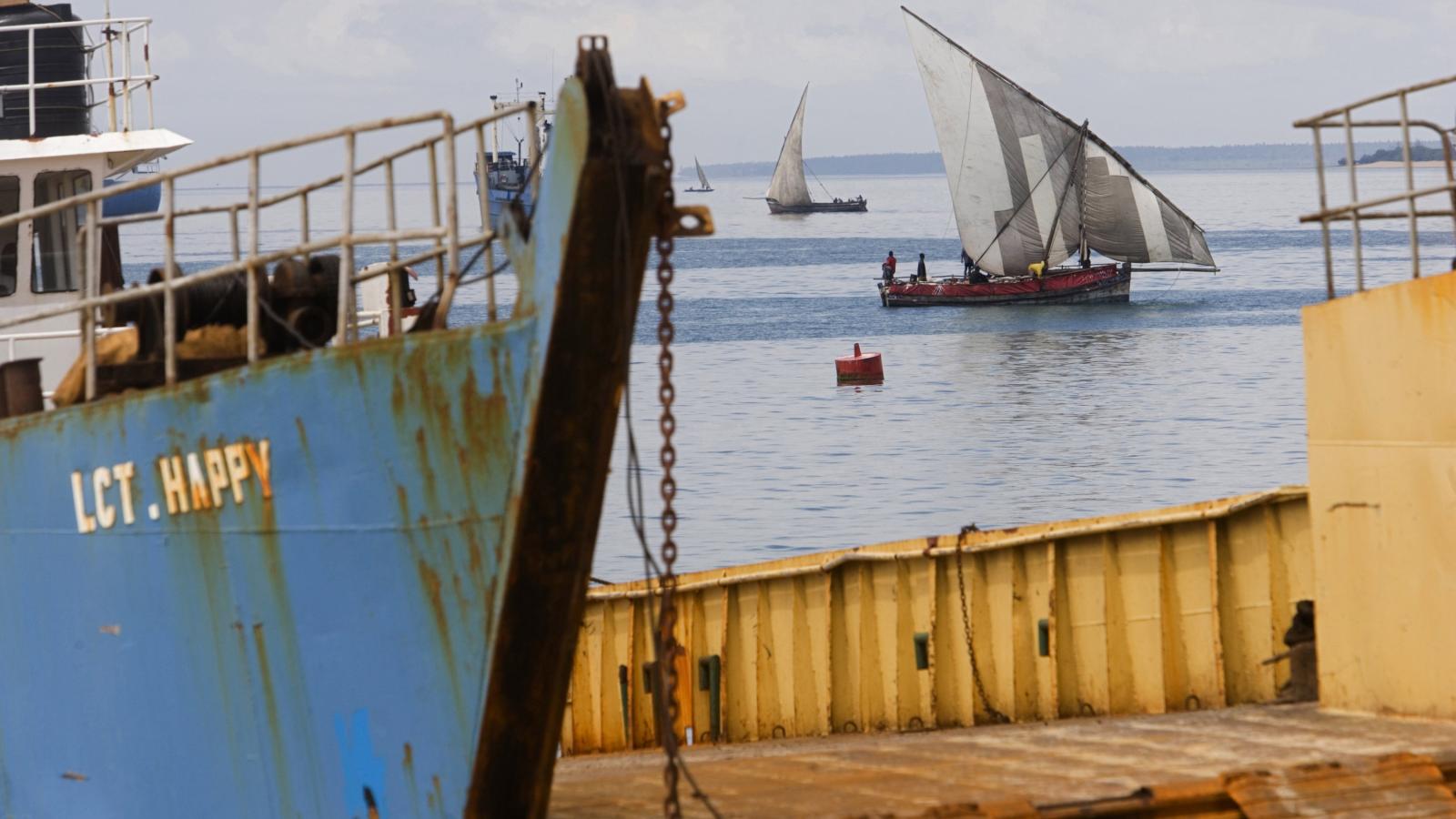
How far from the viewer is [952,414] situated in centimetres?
5688

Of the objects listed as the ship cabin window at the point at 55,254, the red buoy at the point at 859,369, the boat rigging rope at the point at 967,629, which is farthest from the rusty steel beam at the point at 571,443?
the red buoy at the point at 859,369

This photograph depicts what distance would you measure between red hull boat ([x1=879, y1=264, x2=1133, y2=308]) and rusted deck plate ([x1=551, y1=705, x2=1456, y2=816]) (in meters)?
75.2

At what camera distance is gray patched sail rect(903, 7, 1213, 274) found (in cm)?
8356

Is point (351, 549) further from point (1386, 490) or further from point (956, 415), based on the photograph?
point (956, 415)

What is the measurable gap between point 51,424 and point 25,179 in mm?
4889

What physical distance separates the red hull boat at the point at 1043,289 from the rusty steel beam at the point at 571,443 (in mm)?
79518

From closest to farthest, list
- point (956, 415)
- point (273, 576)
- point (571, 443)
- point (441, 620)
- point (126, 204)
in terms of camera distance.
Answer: point (571, 443) → point (441, 620) → point (273, 576) → point (126, 204) → point (956, 415)

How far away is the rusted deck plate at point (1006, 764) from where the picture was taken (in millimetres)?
9953

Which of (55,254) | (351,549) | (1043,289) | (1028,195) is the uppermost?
(1028,195)

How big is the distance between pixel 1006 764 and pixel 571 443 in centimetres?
426

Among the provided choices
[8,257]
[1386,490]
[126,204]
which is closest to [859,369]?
[126,204]

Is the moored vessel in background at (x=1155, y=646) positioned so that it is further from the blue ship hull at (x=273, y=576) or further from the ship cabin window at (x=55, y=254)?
the ship cabin window at (x=55, y=254)

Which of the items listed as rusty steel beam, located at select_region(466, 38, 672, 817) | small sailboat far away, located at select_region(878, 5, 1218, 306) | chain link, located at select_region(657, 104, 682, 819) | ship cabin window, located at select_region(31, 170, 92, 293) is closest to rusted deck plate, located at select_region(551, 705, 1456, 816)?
rusty steel beam, located at select_region(466, 38, 672, 817)

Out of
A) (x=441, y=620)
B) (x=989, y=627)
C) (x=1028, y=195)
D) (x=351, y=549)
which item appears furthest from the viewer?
(x=1028, y=195)
